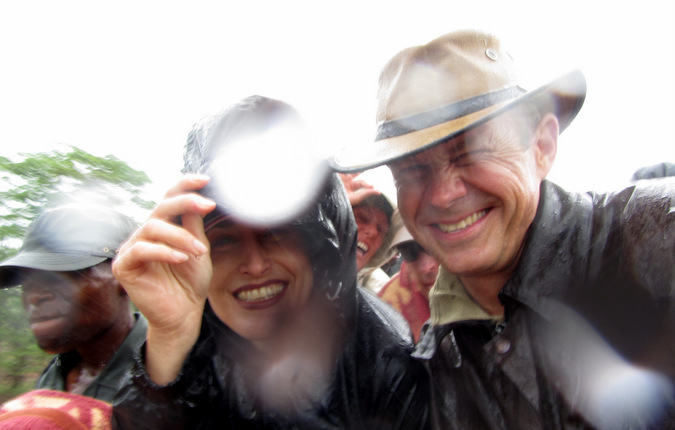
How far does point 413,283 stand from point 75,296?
2231mm

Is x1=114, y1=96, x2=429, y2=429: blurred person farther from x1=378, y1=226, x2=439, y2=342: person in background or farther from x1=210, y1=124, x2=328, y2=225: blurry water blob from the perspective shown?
x1=378, y1=226, x2=439, y2=342: person in background

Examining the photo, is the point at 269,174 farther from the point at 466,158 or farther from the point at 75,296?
the point at 75,296

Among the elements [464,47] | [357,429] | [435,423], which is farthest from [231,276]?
[464,47]

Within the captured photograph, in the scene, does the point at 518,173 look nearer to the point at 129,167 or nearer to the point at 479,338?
the point at 479,338

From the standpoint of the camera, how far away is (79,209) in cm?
234

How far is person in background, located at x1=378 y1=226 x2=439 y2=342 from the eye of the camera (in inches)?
120

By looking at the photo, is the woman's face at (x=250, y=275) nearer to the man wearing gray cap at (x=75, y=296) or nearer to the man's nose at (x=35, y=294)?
the man wearing gray cap at (x=75, y=296)

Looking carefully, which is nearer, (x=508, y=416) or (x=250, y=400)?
(x=508, y=416)

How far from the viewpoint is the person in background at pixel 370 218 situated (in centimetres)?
332

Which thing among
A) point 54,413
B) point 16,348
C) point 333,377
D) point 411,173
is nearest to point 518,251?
point 411,173

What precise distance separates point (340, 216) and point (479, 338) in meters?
0.74

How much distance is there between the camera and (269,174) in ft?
4.90

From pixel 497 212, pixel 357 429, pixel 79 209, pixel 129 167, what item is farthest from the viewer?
pixel 129 167

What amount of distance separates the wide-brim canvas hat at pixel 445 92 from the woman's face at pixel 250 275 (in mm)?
462
